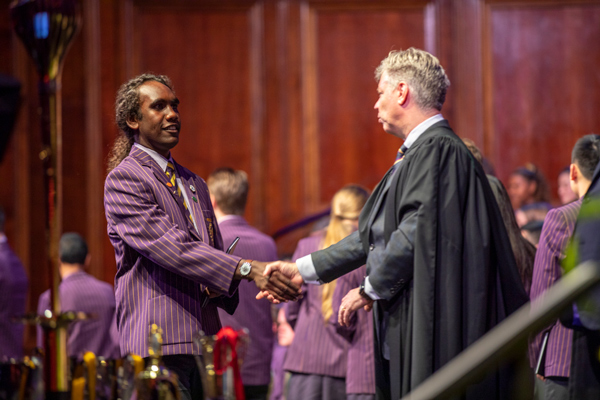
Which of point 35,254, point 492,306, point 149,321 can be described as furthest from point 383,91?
point 35,254

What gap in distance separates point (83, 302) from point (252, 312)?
1.19m

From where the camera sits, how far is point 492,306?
2.44m

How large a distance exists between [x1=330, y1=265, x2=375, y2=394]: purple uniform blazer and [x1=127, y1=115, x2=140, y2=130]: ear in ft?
4.89

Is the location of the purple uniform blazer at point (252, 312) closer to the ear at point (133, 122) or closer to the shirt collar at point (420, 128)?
the ear at point (133, 122)

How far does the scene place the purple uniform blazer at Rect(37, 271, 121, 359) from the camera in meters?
4.67

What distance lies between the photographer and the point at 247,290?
4160 mm

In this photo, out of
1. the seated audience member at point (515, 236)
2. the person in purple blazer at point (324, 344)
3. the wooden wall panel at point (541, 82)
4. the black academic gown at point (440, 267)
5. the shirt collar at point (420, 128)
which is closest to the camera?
the black academic gown at point (440, 267)

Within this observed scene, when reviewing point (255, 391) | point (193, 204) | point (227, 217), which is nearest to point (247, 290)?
point (227, 217)

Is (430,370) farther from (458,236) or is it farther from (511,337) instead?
(511,337)

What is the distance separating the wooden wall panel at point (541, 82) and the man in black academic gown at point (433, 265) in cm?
450

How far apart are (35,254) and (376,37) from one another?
147 inches

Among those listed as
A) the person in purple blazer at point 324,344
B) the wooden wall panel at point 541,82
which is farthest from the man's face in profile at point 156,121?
the wooden wall panel at point 541,82

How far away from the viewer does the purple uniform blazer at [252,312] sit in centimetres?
416

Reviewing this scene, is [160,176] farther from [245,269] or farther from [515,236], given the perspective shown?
[515,236]
